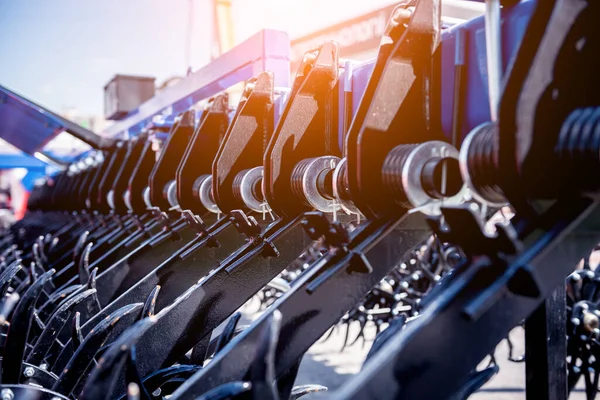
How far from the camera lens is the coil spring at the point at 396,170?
3.53 ft

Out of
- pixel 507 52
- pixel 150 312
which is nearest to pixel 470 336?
pixel 507 52

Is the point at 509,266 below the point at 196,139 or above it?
below

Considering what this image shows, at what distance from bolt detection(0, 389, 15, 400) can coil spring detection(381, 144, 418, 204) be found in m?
0.83

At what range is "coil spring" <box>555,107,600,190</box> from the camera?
2.67 ft

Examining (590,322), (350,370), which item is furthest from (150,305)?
(350,370)

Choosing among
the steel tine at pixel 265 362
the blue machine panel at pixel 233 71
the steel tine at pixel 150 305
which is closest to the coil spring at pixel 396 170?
the steel tine at pixel 265 362

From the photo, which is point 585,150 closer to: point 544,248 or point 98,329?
point 544,248

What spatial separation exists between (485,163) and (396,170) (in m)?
0.21

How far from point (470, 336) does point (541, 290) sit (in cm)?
13

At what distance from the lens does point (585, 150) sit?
32.4 inches

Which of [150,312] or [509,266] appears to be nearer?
[509,266]

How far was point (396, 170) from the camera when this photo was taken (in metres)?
1.09

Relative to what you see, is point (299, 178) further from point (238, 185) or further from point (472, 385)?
point (472, 385)

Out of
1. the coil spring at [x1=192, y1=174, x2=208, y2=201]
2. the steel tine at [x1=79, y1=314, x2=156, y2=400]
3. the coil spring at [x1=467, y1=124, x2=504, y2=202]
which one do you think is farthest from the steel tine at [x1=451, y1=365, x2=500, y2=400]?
the coil spring at [x1=192, y1=174, x2=208, y2=201]
